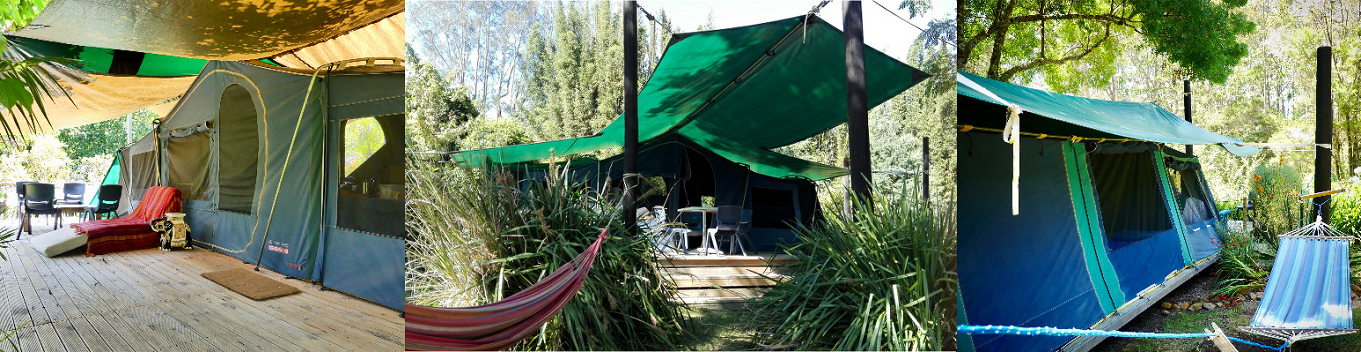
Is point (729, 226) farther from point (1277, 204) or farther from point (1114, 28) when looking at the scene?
point (1114, 28)

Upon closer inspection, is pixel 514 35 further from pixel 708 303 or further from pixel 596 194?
pixel 708 303

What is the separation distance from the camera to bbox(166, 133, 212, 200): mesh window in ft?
22.3

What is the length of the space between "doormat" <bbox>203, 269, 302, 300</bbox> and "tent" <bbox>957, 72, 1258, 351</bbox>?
14.6 feet

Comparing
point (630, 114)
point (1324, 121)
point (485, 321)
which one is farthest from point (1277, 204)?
point (485, 321)

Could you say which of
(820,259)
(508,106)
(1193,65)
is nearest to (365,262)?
(508,106)

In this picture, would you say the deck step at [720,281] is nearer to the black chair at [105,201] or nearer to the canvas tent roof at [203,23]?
the canvas tent roof at [203,23]

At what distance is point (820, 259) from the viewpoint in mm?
2533

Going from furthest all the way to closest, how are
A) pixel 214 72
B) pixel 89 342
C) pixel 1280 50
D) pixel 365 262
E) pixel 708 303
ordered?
1. pixel 1280 50
2. pixel 214 72
3. pixel 365 262
4. pixel 89 342
5. pixel 708 303

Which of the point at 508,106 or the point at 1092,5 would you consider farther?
the point at 1092,5

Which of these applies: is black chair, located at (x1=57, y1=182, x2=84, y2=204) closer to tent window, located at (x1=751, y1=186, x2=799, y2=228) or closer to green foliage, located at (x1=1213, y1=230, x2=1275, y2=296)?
tent window, located at (x1=751, y1=186, x2=799, y2=228)

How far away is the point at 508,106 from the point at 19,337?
329 cm

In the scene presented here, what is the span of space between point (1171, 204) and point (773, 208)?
5.03m

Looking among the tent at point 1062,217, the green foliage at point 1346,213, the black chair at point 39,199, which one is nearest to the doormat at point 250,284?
the black chair at point 39,199

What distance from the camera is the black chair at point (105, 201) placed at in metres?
8.02
